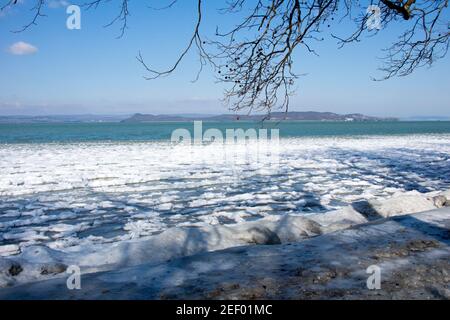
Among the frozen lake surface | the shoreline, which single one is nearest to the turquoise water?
the frozen lake surface

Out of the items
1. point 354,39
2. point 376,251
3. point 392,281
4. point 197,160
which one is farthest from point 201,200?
point 197,160

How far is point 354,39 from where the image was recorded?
16.7 feet

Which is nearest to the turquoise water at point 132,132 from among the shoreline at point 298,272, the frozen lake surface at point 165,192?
the frozen lake surface at point 165,192

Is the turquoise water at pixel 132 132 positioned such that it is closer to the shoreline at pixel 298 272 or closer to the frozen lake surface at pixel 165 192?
the frozen lake surface at pixel 165 192

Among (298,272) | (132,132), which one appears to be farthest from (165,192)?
(132,132)

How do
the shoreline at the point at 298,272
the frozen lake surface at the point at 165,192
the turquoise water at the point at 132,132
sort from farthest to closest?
the turquoise water at the point at 132,132
the frozen lake surface at the point at 165,192
the shoreline at the point at 298,272

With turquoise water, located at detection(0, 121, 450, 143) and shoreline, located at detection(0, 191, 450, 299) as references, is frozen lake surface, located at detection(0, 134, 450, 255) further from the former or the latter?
shoreline, located at detection(0, 191, 450, 299)

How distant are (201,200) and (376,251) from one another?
4.40 m

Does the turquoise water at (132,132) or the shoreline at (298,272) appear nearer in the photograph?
the shoreline at (298,272)

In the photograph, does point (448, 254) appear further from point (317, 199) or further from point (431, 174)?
point (431, 174)

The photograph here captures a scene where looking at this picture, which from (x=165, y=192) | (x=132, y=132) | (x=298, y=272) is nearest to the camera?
(x=298, y=272)

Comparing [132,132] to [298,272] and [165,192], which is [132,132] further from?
[298,272]

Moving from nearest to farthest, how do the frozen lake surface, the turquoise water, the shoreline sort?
1. the shoreline
2. the frozen lake surface
3. the turquoise water

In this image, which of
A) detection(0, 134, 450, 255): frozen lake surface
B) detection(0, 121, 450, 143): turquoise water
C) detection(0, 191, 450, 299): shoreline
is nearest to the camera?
detection(0, 191, 450, 299): shoreline
